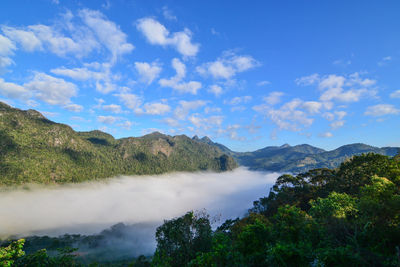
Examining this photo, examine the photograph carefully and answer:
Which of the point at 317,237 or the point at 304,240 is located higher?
the point at 317,237

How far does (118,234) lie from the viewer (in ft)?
587

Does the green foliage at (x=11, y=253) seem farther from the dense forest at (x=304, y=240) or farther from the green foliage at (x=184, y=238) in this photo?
the green foliage at (x=184, y=238)

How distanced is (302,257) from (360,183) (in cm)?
4416

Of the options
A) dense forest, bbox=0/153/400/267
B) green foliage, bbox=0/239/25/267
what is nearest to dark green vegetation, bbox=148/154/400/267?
dense forest, bbox=0/153/400/267

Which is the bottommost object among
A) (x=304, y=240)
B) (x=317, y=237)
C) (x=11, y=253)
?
(x=304, y=240)

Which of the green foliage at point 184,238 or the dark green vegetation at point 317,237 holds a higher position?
the dark green vegetation at point 317,237

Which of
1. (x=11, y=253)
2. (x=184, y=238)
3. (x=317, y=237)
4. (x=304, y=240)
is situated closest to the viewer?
(x=11, y=253)

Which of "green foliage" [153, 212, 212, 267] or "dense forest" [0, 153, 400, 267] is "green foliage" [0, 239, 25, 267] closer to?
"dense forest" [0, 153, 400, 267]

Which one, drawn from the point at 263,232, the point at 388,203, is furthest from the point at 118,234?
the point at 388,203

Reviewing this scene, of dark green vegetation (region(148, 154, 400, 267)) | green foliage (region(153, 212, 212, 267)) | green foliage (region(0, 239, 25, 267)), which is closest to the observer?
dark green vegetation (region(148, 154, 400, 267))

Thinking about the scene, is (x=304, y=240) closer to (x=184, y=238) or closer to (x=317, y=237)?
(x=317, y=237)

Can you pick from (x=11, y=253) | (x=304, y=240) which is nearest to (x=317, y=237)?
(x=304, y=240)

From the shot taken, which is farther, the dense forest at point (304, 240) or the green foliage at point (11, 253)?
the green foliage at point (11, 253)

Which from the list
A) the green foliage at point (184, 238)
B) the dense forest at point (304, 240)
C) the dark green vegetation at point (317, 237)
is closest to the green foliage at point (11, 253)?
the dense forest at point (304, 240)
